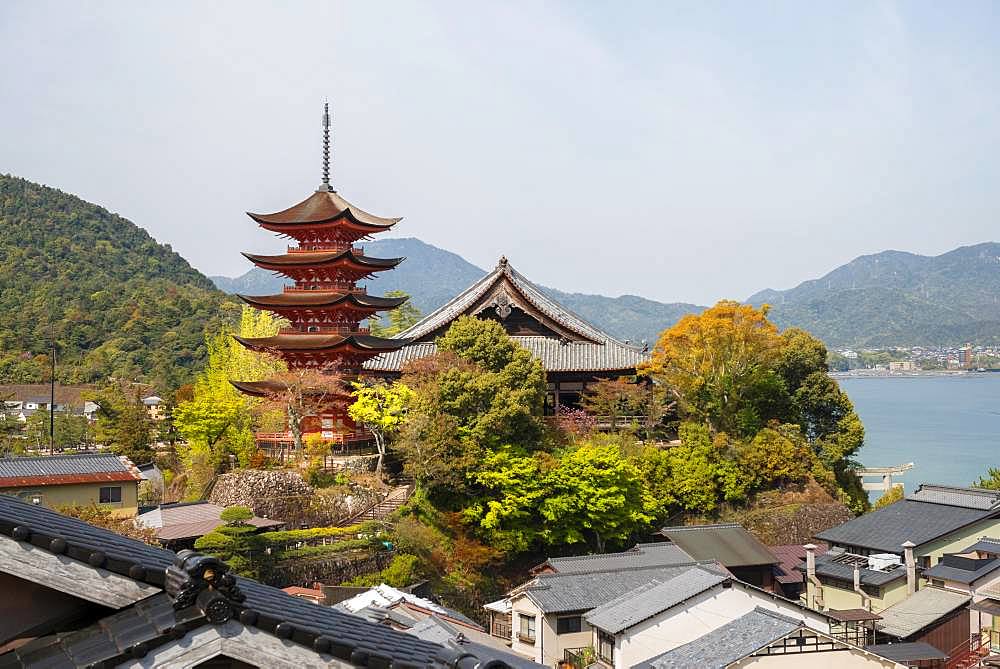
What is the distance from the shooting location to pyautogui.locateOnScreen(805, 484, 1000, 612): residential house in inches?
813

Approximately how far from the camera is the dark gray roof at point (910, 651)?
1688cm

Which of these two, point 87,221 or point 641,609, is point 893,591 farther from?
point 87,221

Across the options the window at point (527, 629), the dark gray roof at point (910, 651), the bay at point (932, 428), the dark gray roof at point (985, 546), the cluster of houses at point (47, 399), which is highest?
the cluster of houses at point (47, 399)

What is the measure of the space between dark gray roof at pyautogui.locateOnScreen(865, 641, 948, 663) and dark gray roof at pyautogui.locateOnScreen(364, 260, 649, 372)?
1185cm

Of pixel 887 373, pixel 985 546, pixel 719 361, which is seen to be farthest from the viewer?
pixel 887 373

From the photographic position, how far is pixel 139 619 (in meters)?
2.31

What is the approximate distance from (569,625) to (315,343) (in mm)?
10914

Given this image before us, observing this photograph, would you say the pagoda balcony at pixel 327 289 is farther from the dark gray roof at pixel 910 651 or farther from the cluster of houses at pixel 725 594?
the dark gray roof at pixel 910 651

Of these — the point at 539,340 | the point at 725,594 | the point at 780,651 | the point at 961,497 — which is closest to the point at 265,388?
the point at 539,340

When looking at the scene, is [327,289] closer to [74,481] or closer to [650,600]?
[74,481]

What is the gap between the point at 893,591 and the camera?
20.6 metres

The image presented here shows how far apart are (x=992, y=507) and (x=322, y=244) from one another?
20571mm

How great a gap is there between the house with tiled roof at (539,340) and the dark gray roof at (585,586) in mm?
8633

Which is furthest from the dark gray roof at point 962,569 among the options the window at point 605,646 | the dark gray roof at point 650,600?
the window at point 605,646
